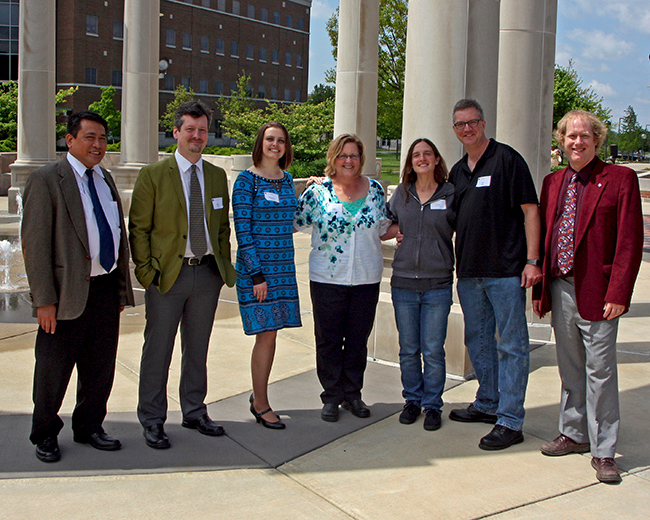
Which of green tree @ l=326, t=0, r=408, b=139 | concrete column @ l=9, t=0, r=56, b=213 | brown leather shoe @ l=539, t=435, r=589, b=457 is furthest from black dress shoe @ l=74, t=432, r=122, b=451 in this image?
green tree @ l=326, t=0, r=408, b=139

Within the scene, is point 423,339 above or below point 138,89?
below

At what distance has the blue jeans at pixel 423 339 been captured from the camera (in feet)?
16.0

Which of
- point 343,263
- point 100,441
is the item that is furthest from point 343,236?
point 100,441

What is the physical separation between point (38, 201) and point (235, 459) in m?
1.88

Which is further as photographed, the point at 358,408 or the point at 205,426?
the point at 358,408

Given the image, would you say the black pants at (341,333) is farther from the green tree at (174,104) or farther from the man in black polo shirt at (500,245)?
the green tree at (174,104)

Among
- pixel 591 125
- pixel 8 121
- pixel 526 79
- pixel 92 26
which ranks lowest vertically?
pixel 591 125

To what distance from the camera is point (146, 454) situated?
427cm

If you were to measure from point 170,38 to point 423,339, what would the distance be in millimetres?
65480

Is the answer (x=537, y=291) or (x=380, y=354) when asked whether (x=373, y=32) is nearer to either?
(x=380, y=354)

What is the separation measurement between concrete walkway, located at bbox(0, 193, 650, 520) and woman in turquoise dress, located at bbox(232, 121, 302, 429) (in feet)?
A: 1.73

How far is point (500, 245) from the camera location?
4.55 metres

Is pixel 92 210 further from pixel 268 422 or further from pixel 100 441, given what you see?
pixel 268 422

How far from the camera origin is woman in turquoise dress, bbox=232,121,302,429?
4641 millimetres
